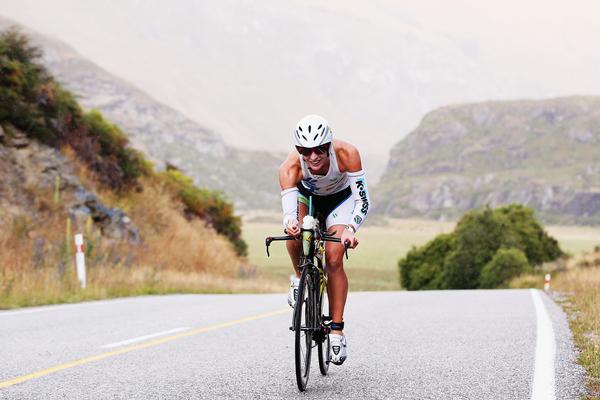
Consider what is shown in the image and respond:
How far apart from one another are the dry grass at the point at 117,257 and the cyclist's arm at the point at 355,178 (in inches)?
309

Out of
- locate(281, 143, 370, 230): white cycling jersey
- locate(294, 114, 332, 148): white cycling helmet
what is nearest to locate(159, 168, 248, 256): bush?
locate(281, 143, 370, 230): white cycling jersey

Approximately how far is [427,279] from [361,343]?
41457mm

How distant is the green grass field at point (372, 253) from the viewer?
2321 inches

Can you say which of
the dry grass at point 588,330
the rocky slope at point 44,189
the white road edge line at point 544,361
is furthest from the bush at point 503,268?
the white road edge line at point 544,361

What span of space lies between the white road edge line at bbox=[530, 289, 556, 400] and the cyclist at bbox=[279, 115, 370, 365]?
145 centimetres

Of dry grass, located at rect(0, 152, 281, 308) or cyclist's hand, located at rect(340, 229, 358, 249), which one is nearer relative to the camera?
cyclist's hand, located at rect(340, 229, 358, 249)

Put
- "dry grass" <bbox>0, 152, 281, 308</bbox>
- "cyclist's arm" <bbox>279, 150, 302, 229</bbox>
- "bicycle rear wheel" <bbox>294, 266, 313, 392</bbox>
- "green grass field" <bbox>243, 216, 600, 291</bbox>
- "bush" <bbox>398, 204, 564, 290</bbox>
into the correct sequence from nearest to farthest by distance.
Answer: "bicycle rear wheel" <bbox>294, 266, 313, 392</bbox> → "cyclist's arm" <bbox>279, 150, 302, 229</bbox> → "dry grass" <bbox>0, 152, 281, 308</bbox> → "bush" <bbox>398, 204, 564, 290</bbox> → "green grass field" <bbox>243, 216, 600, 291</bbox>

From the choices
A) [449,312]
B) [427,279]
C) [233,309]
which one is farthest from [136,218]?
[427,279]

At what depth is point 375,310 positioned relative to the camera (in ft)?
41.2

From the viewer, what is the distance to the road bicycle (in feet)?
18.2

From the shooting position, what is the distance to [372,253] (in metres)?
101

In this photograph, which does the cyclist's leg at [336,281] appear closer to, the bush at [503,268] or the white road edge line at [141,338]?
the white road edge line at [141,338]

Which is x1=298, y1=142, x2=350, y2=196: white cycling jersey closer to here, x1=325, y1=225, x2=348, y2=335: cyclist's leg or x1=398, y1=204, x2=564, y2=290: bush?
x1=325, y1=225, x2=348, y2=335: cyclist's leg

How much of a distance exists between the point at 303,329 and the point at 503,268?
35531mm
